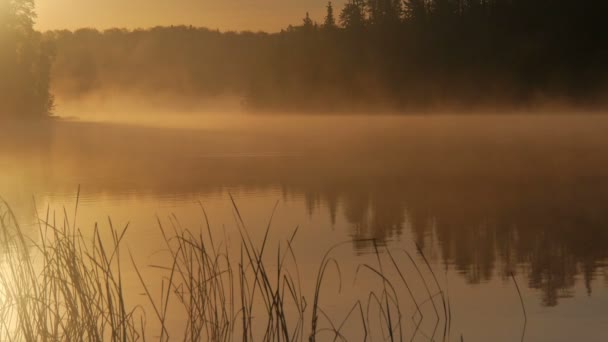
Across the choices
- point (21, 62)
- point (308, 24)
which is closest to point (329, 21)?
point (308, 24)

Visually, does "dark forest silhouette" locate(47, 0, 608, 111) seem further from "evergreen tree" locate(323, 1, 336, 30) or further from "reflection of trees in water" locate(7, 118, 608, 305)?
"reflection of trees in water" locate(7, 118, 608, 305)

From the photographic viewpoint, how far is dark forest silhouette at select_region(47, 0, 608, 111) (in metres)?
69.1

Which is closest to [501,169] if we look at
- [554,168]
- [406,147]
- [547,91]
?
[554,168]

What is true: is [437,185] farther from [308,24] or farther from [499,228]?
[308,24]

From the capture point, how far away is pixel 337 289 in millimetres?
7949

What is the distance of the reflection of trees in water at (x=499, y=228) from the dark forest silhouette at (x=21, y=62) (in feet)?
137

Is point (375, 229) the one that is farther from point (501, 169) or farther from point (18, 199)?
point (501, 169)

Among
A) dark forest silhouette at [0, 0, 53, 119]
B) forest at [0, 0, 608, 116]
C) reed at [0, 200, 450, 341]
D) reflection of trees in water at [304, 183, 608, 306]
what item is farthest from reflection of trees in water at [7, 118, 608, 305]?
forest at [0, 0, 608, 116]

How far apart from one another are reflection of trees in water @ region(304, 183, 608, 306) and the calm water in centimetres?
2

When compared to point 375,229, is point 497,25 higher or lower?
higher

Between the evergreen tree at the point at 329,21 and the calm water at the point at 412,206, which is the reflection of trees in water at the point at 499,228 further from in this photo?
the evergreen tree at the point at 329,21

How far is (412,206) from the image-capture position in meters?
14.3

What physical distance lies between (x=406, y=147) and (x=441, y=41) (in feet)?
154

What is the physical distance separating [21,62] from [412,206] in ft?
147
